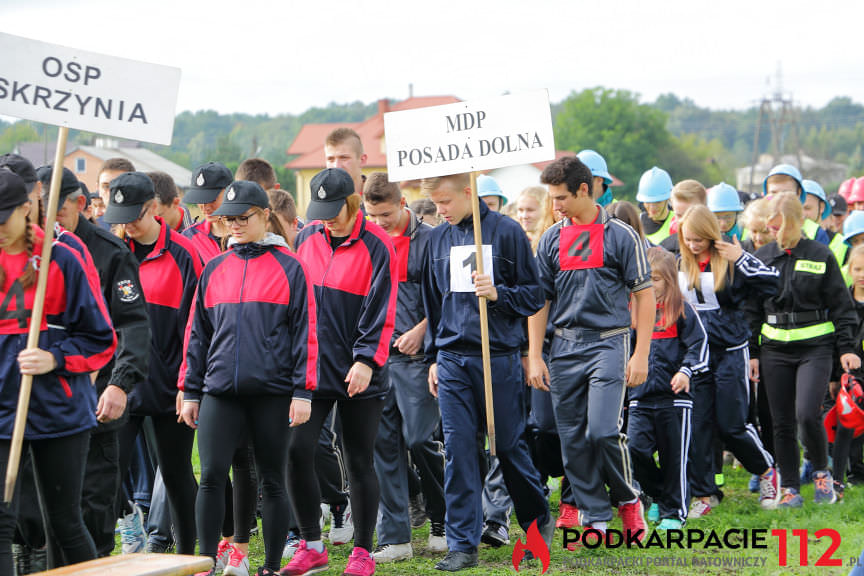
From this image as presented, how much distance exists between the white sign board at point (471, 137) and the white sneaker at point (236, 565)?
7.84ft

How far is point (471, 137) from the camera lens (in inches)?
267

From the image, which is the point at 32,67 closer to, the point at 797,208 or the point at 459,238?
the point at 459,238

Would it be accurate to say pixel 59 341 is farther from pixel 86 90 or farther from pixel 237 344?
pixel 86 90

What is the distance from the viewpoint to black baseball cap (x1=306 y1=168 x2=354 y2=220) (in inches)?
247

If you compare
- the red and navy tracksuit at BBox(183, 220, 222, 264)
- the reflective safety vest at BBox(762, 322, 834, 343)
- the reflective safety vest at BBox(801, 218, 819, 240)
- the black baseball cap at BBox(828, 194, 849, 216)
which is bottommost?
the reflective safety vest at BBox(762, 322, 834, 343)

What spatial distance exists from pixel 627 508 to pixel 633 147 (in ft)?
338

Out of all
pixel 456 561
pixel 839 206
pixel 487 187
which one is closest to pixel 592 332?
pixel 456 561

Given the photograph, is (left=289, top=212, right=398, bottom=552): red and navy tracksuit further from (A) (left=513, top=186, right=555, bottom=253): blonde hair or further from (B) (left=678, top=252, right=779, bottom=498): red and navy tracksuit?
(B) (left=678, top=252, right=779, bottom=498): red and navy tracksuit

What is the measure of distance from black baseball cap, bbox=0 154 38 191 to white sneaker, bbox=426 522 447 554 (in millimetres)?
3406

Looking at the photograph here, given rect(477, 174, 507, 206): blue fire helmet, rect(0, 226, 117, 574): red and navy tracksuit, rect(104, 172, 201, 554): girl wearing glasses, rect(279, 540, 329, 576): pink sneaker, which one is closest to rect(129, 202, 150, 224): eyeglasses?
rect(104, 172, 201, 554): girl wearing glasses

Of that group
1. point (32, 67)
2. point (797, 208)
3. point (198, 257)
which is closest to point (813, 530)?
point (797, 208)

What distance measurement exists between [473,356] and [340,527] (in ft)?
5.94

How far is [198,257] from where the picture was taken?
6527 mm

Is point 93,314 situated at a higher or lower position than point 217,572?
higher
